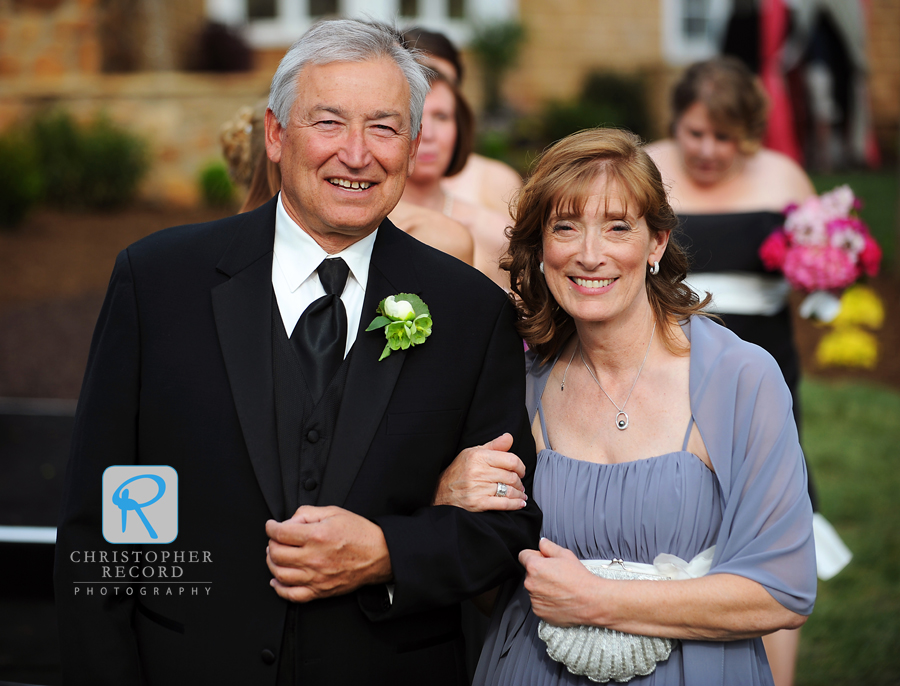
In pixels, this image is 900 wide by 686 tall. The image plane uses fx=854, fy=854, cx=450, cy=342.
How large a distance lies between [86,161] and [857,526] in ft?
39.1

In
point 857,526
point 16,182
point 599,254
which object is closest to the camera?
point 599,254

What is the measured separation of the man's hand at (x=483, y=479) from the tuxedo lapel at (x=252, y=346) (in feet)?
1.51

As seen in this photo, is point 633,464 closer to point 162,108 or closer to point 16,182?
point 16,182

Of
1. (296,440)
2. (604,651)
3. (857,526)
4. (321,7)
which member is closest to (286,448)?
(296,440)

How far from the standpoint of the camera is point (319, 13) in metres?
18.6

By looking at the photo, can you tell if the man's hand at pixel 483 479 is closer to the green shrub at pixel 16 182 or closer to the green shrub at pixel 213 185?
the green shrub at pixel 213 185

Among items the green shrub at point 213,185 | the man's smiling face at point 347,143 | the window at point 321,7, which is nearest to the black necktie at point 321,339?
the man's smiling face at point 347,143

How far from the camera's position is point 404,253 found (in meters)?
2.49

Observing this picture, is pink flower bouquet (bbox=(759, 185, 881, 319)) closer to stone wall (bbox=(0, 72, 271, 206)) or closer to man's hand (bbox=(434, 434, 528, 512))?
man's hand (bbox=(434, 434, 528, 512))

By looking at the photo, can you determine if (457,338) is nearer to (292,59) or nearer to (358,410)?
(358,410)

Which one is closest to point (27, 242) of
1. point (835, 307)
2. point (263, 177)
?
point (263, 177)

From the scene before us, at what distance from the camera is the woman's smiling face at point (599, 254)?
2465 millimetres

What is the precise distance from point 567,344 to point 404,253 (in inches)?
27.6

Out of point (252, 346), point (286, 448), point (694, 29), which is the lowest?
point (286, 448)
